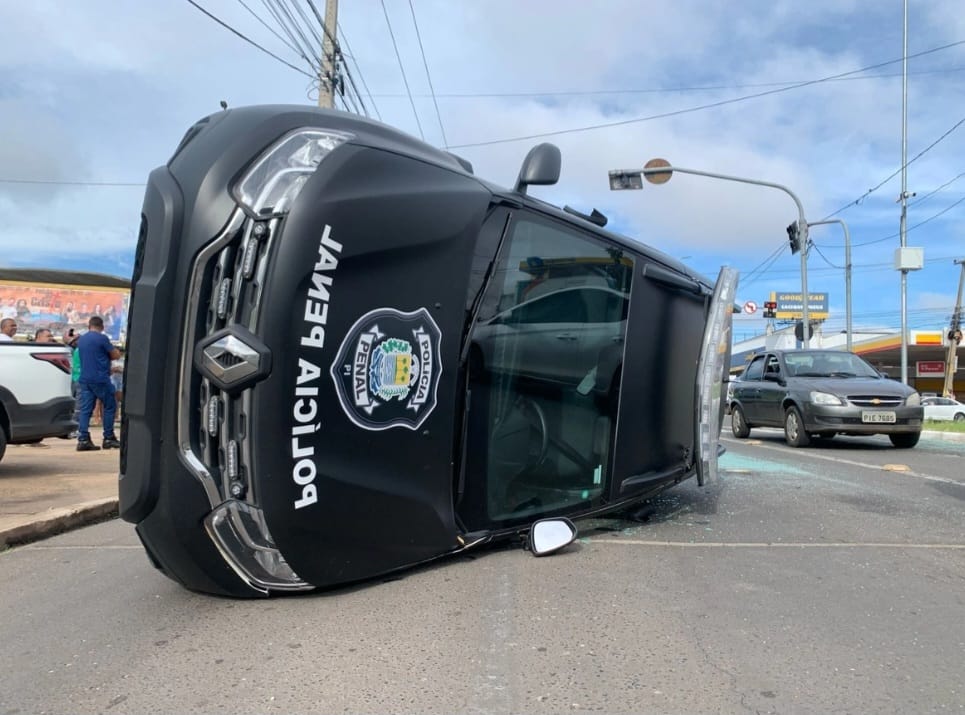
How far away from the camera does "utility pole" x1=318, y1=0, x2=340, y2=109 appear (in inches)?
451

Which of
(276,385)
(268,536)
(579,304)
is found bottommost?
(268,536)

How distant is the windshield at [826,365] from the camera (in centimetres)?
1038

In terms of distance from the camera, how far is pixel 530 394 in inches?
145

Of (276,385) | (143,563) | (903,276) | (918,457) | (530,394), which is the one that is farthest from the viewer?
(903,276)

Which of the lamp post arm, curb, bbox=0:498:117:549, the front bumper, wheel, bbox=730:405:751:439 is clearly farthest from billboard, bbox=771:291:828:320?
curb, bbox=0:498:117:549

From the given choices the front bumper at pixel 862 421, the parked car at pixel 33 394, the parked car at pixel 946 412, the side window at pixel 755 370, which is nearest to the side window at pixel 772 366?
the side window at pixel 755 370

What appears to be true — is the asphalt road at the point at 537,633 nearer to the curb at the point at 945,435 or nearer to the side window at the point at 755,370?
the side window at the point at 755,370

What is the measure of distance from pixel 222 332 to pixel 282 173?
66cm

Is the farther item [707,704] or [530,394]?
[530,394]

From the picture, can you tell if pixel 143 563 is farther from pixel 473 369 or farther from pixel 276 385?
pixel 473 369

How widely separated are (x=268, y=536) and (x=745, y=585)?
231 centimetres

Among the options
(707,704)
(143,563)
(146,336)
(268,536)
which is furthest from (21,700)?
(707,704)

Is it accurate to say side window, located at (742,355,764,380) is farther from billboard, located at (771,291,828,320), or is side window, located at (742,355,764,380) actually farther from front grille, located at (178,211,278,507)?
billboard, located at (771,291,828,320)

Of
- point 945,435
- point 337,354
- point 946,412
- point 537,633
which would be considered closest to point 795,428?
point 945,435
